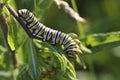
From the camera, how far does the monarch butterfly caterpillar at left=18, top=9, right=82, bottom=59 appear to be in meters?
2.42

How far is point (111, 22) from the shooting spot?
15.4 feet

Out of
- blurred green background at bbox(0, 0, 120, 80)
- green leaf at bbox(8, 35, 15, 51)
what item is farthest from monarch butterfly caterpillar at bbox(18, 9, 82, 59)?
blurred green background at bbox(0, 0, 120, 80)

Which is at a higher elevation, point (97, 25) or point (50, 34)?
point (97, 25)

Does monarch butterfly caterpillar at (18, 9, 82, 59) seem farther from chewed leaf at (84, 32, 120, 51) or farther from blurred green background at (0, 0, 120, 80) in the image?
blurred green background at (0, 0, 120, 80)

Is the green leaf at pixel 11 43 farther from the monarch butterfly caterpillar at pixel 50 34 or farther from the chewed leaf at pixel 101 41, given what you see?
the chewed leaf at pixel 101 41

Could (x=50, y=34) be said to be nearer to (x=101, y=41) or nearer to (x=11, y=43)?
(x=11, y=43)

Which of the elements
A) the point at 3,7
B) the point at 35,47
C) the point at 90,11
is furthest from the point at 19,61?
the point at 90,11

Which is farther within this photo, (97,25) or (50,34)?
(97,25)

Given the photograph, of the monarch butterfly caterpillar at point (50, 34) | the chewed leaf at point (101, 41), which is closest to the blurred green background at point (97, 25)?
the chewed leaf at point (101, 41)

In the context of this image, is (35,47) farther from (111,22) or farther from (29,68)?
(111,22)

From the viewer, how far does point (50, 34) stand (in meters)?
2.46

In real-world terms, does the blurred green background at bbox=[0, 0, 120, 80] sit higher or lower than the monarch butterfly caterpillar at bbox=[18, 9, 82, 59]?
higher

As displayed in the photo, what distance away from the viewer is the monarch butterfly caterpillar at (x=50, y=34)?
2418 mm

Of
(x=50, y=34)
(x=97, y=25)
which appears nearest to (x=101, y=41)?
(x=50, y=34)
